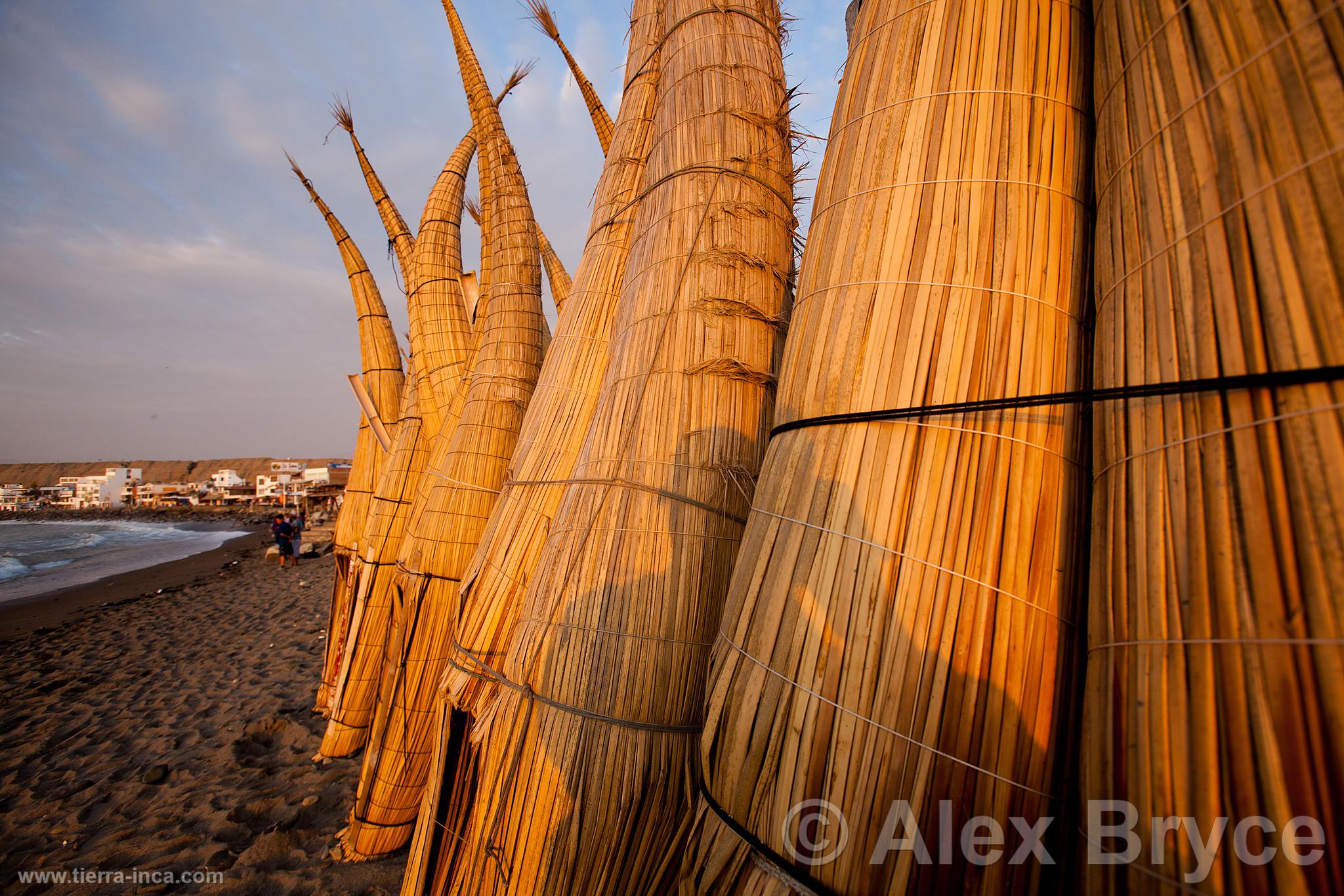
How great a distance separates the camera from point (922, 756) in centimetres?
82

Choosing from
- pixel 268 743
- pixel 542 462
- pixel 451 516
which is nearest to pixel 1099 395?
pixel 542 462

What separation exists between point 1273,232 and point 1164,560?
0.40m

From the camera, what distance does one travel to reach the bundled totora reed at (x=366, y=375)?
5.08 m

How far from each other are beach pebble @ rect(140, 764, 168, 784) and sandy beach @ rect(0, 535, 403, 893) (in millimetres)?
11

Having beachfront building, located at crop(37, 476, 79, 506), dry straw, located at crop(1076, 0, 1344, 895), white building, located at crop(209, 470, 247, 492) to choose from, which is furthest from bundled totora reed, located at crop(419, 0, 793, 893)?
beachfront building, located at crop(37, 476, 79, 506)

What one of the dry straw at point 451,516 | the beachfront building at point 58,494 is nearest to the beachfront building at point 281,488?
the beachfront building at point 58,494

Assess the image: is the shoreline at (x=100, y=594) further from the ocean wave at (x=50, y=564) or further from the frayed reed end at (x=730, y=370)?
the frayed reed end at (x=730, y=370)

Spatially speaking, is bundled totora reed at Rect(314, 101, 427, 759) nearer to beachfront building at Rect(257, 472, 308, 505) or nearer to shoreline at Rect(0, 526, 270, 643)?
shoreline at Rect(0, 526, 270, 643)

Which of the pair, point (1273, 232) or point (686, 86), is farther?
point (686, 86)

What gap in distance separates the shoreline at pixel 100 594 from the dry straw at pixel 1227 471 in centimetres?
1299

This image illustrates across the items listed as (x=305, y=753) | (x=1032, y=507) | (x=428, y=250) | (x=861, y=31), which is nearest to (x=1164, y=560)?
(x=1032, y=507)

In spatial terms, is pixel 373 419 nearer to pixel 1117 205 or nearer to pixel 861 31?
pixel 861 31

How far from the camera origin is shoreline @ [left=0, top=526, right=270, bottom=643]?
9.23 metres

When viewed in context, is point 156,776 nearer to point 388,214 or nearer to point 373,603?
point 373,603
